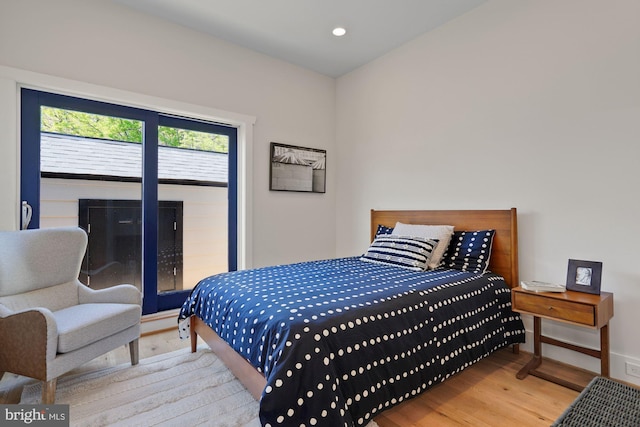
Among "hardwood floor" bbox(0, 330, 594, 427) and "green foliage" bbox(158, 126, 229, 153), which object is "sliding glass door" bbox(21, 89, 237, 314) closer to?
"green foliage" bbox(158, 126, 229, 153)

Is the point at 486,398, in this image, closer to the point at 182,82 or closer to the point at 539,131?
the point at 539,131

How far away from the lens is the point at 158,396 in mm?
1915

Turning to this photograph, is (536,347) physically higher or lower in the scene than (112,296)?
lower

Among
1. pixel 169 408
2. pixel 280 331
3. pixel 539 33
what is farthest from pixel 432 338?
pixel 539 33

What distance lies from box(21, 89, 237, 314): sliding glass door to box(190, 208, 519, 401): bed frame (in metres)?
1.01

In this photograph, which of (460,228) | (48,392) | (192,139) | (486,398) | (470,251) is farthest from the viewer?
(192,139)

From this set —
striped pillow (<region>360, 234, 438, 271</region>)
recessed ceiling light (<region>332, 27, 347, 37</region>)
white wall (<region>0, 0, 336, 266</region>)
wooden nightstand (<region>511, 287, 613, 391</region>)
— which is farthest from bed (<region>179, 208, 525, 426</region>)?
recessed ceiling light (<region>332, 27, 347, 37</region>)

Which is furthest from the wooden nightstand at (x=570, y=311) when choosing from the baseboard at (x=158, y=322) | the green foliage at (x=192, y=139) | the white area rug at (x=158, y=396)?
the green foliage at (x=192, y=139)

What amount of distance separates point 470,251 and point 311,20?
252cm

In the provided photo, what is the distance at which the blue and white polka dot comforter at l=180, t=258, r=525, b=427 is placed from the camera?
52.4 inches

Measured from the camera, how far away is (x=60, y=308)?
224 centimetres

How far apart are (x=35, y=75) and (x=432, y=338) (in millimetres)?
3351

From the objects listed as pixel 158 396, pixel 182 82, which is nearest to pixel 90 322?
pixel 158 396

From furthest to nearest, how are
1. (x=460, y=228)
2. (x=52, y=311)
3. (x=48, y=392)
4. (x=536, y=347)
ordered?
1. (x=460, y=228)
2. (x=536, y=347)
3. (x=52, y=311)
4. (x=48, y=392)
